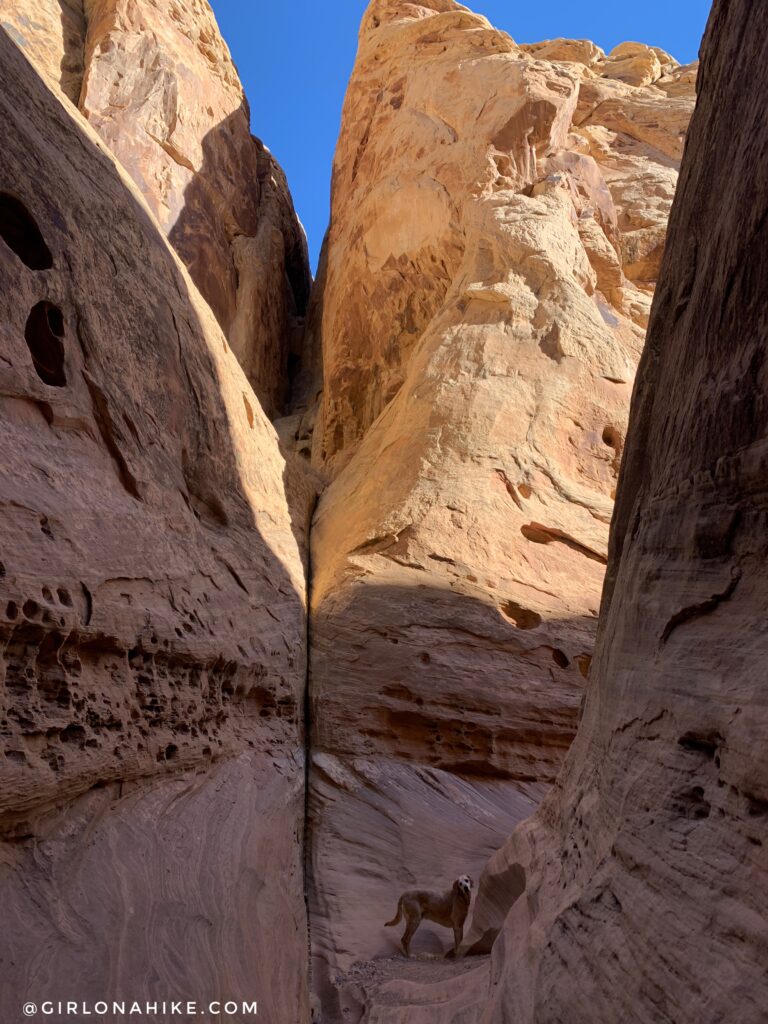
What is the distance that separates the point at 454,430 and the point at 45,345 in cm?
432

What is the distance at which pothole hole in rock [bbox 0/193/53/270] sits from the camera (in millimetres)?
5098

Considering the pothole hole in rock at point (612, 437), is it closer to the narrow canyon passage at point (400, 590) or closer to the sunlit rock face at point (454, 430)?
the sunlit rock face at point (454, 430)

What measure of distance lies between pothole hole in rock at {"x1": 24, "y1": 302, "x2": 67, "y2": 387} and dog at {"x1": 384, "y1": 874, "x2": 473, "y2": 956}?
12.7ft

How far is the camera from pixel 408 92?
12844 mm

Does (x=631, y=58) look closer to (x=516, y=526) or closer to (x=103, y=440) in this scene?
(x=516, y=526)

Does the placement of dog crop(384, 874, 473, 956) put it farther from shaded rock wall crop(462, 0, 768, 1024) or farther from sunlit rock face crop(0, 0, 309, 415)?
sunlit rock face crop(0, 0, 309, 415)

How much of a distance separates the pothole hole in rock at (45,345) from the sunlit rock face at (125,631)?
14 millimetres

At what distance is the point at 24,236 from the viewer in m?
5.22

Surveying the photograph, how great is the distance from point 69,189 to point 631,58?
65.4ft

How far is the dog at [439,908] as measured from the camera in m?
4.80

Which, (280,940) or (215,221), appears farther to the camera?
(215,221)

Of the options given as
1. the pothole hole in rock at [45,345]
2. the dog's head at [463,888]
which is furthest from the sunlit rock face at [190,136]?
the dog's head at [463,888]

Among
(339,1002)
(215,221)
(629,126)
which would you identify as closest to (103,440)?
(339,1002)

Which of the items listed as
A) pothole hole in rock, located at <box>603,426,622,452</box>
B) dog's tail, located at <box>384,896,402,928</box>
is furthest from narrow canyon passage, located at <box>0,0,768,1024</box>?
pothole hole in rock, located at <box>603,426,622,452</box>
